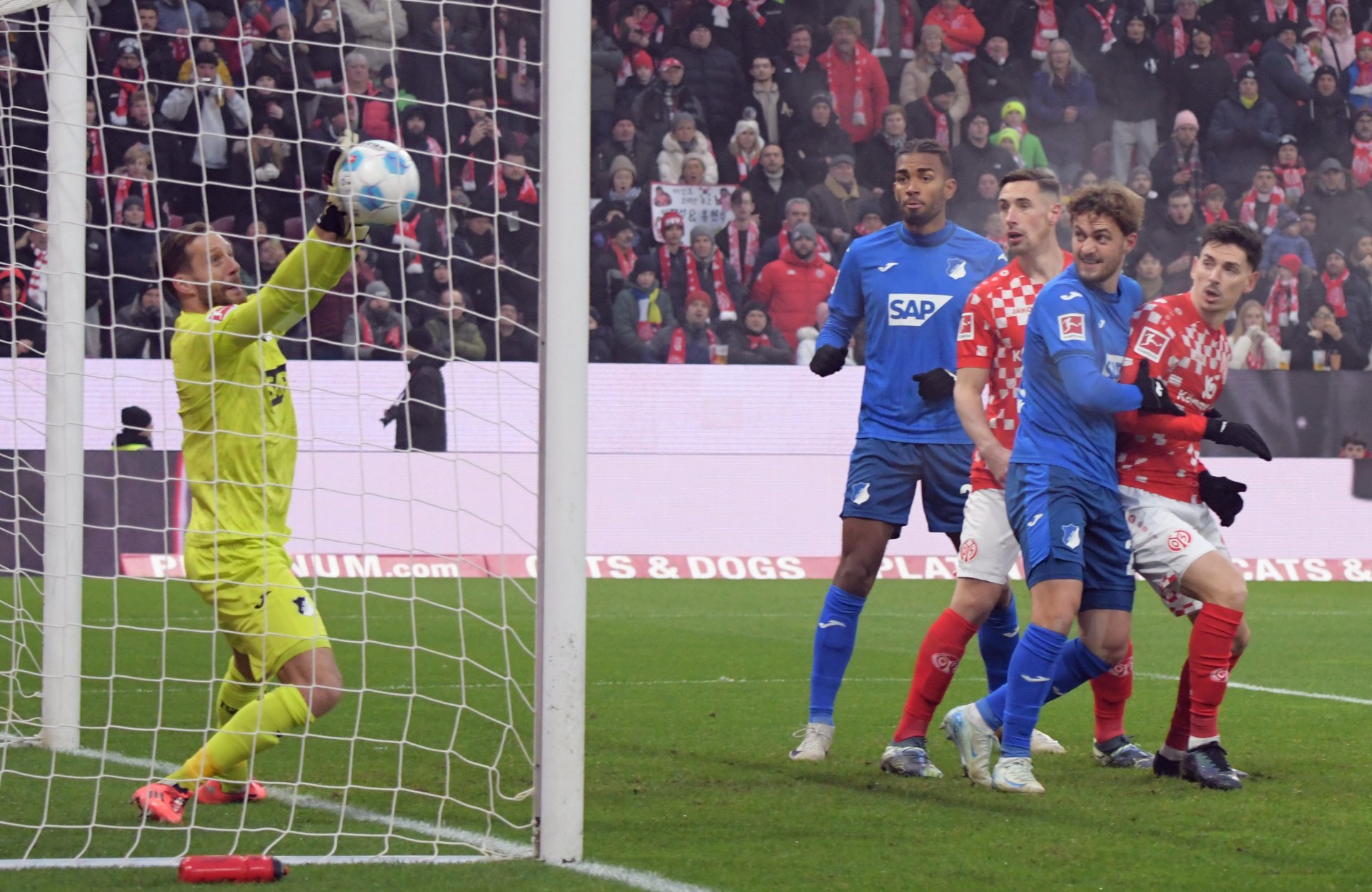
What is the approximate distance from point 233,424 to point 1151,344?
265 cm

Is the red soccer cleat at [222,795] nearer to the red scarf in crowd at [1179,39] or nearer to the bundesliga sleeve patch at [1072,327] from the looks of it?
the bundesliga sleeve patch at [1072,327]

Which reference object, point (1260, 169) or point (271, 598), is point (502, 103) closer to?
point (1260, 169)

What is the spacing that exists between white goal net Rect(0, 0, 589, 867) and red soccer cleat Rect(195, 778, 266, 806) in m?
0.03

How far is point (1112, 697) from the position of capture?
525cm

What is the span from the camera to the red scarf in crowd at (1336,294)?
Result: 1628 centimetres

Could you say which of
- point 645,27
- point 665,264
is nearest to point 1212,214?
point 665,264

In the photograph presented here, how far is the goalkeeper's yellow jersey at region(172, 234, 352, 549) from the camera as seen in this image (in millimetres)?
4402

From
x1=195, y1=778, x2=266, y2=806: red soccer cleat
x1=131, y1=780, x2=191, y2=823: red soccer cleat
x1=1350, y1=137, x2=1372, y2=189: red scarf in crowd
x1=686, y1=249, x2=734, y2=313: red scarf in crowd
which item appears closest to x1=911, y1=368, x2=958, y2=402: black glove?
x1=195, y1=778, x2=266, y2=806: red soccer cleat

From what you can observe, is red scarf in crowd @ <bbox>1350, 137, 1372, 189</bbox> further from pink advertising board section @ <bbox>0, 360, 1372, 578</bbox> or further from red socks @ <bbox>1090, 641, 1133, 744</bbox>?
red socks @ <bbox>1090, 641, 1133, 744</bbox>

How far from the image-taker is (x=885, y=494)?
18.0ft

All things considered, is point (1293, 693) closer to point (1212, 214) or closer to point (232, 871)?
point (232, 871)

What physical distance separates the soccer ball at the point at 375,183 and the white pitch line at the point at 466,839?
1.41 m


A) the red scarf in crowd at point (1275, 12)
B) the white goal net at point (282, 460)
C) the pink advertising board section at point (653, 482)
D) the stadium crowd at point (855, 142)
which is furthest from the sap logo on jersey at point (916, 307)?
the red scarf in crowd at point (1275, 12)

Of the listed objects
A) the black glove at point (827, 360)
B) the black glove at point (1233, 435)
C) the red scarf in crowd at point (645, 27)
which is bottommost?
the black glove at point (1233, 435)
